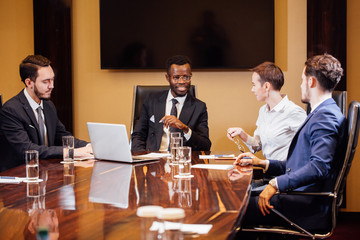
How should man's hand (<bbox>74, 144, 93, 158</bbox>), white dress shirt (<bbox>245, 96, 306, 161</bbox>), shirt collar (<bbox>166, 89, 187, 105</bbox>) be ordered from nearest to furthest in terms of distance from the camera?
man's hand (<bbox>74, 144, 93, 158</bbox>) → white dress shirt (<bbox>245, 96, 306, 161</bbox>) → shirt collar (<bbox>166, 89, 187, 105</bbox>)

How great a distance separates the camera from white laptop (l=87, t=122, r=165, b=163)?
2.54 m

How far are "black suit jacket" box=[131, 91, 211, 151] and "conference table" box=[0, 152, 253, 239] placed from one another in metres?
1.23

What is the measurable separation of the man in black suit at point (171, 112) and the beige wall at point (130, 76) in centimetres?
85

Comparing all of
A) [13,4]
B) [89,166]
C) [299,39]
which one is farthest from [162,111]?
[13,4]

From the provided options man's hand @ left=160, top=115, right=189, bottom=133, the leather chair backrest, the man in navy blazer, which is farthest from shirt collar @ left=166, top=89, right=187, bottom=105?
the leather chair backrest

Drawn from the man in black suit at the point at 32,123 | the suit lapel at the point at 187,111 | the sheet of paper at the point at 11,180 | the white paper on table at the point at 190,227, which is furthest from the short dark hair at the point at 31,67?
the white paper on table at the point at 190,227

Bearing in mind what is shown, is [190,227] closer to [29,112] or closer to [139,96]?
[29,112]

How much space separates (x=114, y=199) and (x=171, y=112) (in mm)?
Result: 2129

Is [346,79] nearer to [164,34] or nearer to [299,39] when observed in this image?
[299,39]

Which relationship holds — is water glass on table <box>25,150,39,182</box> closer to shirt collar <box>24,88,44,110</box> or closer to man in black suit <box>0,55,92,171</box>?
man in black suit <box>0,55,92,171</box>

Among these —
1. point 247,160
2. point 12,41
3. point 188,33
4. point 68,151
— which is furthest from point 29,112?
point 188,33

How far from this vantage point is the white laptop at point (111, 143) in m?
2.54

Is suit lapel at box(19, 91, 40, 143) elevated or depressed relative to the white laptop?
elevated

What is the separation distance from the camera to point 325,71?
7.70ft
